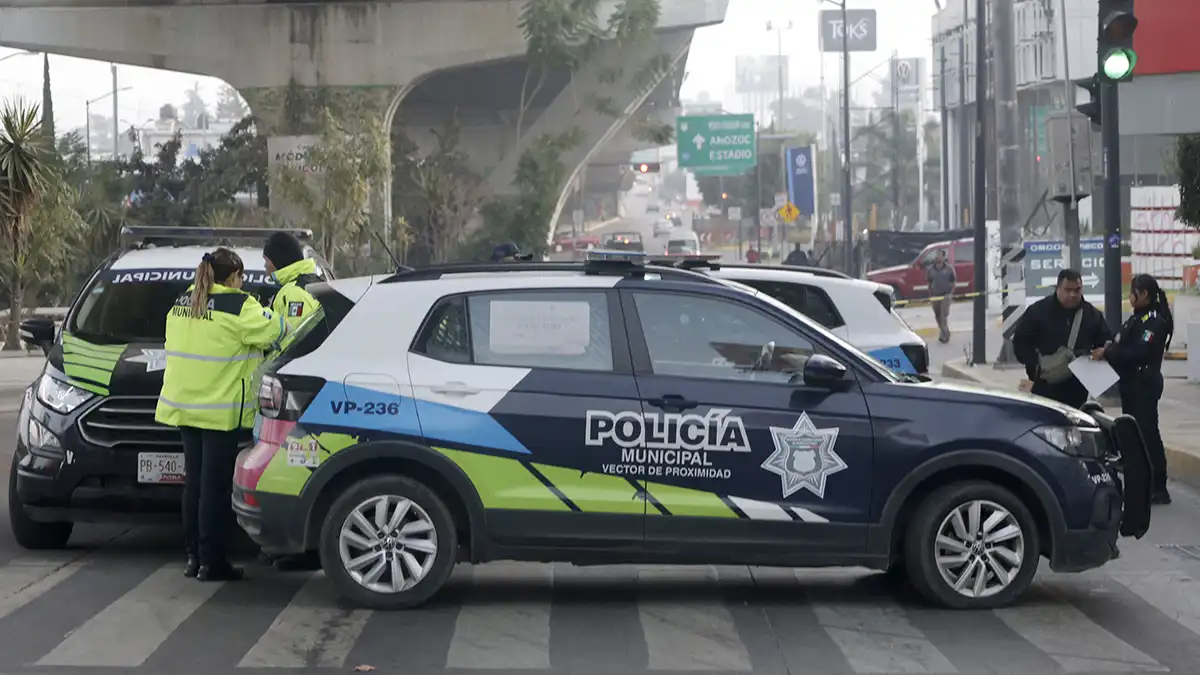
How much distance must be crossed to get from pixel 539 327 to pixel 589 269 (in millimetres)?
432

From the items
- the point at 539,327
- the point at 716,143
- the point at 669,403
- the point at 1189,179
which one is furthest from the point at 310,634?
the point at 716,143

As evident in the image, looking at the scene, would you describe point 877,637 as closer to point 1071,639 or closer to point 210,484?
point 1071,639

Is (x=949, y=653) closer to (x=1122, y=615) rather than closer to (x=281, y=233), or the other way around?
(x=1122, y=615)

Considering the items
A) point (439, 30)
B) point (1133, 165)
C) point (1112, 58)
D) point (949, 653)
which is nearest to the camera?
point (949, 653)

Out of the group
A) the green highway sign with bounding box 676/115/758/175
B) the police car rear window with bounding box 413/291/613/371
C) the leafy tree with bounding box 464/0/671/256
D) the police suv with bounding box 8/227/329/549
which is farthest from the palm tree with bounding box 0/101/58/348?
the green highway sign with bounding box 676/115/758/175

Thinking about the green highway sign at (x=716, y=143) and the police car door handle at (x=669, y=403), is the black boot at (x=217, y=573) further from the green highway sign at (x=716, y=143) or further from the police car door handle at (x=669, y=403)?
the green highway sign at (x=716, y=143)

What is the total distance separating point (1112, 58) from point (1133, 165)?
54.5 meters

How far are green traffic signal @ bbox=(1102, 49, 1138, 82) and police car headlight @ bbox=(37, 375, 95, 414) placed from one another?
9.60 metres

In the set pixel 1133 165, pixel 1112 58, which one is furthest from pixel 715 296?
pixel 1133 165

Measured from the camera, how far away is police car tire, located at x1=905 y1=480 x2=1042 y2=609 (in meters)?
→ 8.47

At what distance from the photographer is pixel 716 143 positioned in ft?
233

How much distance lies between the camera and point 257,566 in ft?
32.9

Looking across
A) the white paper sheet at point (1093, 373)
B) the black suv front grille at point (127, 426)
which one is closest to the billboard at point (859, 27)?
the white paper sheet at point (1093, 373)

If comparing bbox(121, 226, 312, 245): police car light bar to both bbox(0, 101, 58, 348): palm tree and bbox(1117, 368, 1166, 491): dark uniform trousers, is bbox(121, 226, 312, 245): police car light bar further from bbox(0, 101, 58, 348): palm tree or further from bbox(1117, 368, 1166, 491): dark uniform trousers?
bbox(0, 101, 58, 348): palm tree
